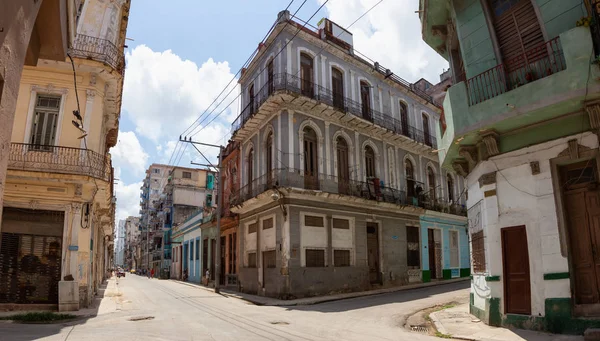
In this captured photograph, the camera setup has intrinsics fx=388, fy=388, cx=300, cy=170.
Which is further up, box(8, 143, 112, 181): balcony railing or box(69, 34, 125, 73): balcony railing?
box(69, 34, 125, 73): balcony railing

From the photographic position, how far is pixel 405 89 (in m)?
27.1

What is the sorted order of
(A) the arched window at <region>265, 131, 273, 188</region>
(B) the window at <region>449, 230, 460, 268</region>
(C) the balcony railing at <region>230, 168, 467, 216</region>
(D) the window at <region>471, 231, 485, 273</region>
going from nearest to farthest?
(D) the window at <region>471, 231, 485, 273</region>, (C) the balcony railing at <region>230, 168, 467, 216</region>, (A) the arched window at <region>265, 131, 273, 188</region>, (B) the window at <region>449, 230, 460, 268</region>

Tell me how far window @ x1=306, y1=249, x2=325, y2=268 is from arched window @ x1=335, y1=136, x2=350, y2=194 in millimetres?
3776

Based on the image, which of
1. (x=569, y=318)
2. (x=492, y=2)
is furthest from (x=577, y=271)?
(x=492, y=2)

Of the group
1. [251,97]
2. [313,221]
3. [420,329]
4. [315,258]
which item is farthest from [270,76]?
[420,329]

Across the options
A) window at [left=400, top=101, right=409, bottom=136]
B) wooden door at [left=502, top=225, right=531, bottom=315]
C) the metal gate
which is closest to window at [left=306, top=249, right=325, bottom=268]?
the metal gate

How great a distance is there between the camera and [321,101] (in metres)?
20.6

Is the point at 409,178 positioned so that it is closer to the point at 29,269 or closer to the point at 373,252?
the point at 373,252

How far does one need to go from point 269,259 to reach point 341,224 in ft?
13.6

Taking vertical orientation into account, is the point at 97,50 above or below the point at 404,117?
below

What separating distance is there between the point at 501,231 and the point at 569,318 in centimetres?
212

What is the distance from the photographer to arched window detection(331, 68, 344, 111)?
22000mm

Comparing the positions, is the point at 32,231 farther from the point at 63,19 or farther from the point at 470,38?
the point at 470,38

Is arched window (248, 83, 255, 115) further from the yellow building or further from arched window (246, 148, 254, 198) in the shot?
the yellow building
